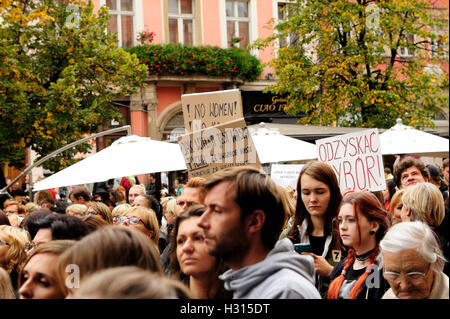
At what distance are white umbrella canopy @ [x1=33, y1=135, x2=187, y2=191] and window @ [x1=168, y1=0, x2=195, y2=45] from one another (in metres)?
13.0

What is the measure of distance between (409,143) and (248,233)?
862 centimetres

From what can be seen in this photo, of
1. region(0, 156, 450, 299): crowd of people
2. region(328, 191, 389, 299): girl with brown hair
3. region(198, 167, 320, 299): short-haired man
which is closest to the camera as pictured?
region(0, 156, 450, 299): crowd of people

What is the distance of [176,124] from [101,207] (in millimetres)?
18070

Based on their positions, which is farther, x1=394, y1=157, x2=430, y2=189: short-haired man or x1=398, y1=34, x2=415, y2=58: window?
x1=398, y1=34, x2=415, y2=58: window

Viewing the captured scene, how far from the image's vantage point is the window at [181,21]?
70.9 ft

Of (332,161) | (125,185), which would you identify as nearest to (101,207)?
(332,161)

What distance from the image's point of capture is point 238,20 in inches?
712

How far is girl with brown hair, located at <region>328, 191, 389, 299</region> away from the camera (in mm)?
3807

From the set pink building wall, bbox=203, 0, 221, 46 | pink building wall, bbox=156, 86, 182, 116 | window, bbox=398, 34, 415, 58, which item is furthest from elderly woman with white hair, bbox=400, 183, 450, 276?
pink building wall, bbox=156, 86, 182, 116

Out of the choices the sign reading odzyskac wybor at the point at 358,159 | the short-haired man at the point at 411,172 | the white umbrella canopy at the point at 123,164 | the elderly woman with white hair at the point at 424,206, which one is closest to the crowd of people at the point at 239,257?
the elderly woman with white hair at the point at 424,206

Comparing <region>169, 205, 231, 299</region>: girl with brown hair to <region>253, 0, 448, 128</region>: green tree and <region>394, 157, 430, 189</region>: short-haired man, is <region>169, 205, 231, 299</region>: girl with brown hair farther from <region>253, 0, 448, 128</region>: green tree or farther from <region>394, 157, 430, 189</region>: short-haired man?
<region>253, 0, 448, 128</region>: green tree

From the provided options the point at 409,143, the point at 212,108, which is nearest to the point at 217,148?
the point at 212,108

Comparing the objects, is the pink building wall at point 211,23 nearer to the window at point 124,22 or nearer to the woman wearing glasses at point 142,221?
the window at point 124,22

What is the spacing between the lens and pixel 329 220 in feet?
→ 15.2
